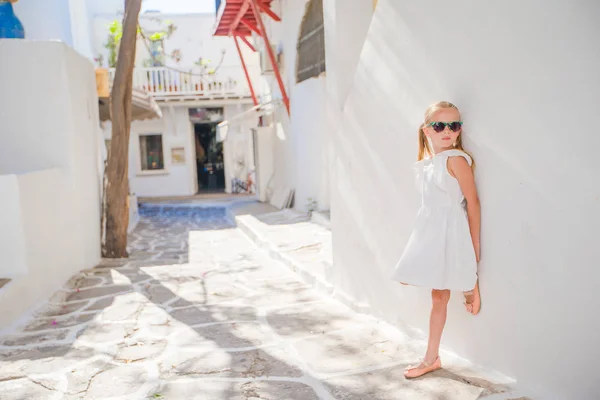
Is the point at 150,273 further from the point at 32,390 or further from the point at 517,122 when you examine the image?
the point at 517,122

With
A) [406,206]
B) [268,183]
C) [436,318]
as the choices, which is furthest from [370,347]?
[268,183]

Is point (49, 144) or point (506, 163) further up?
point (49, 144)

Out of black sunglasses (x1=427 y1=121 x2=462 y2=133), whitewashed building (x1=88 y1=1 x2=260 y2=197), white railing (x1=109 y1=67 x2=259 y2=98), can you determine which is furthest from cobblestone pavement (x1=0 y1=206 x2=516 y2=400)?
whitewashed building (x1=88 y1=1 x2=260 y2=197)

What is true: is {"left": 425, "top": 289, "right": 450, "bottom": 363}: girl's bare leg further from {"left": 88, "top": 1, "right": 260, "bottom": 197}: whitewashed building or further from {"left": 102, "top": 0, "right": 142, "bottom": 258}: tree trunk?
{"left": 88, "top": 1, "right": 260, "bottom": 197}: whitewashed building

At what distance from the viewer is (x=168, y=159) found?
844 inches

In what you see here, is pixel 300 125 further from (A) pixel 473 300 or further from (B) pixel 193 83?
(A) pixel 473 300

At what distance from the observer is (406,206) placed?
3719 millimetres

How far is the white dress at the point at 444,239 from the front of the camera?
2.94m

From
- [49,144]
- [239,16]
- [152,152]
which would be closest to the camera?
[49,144]

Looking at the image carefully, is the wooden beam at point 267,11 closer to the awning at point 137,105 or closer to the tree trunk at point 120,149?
the awning at point 137,105

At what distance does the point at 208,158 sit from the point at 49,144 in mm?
17142

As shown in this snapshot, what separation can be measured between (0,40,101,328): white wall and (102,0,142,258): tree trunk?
23.6 inches

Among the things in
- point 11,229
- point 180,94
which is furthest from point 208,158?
point 11,229

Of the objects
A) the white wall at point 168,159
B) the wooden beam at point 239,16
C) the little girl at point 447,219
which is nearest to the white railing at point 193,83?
the white wall at point 168,159
